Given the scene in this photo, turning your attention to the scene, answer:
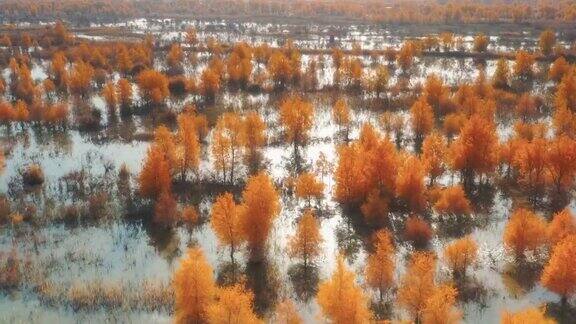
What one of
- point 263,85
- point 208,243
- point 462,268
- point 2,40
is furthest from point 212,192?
point 2,40

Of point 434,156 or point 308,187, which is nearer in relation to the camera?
point 308,187

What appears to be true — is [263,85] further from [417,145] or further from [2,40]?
[2,40]

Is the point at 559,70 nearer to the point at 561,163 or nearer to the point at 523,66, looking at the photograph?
the point at 523,66

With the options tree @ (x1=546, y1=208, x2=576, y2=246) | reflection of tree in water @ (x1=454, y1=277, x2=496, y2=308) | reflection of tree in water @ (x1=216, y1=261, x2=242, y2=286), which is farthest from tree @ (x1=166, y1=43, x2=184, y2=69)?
tree @ (x1=546, y1=208, x2=576, y2=246)

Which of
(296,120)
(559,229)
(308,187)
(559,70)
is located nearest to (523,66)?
(559,70)

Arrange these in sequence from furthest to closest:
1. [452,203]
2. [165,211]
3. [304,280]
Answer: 1. [452,203]
2. [165,211]
3. [304,280]

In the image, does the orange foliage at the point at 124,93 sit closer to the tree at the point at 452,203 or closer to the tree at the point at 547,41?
the tree at the point at 452,203

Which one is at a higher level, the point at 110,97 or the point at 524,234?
the point at 110,97
